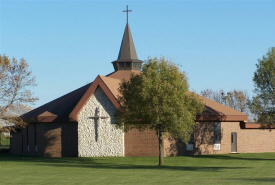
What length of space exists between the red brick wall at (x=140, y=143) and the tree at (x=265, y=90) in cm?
908

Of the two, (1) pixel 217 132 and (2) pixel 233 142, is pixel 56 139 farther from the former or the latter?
(2) pixel 233 142

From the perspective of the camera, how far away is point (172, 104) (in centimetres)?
3650

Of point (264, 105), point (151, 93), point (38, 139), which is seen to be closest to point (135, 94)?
point (151, 93)

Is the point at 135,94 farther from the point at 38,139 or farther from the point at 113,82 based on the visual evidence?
the point at 38,139

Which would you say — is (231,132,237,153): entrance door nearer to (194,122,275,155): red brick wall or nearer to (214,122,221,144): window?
(194,122,275,155): red brick wall

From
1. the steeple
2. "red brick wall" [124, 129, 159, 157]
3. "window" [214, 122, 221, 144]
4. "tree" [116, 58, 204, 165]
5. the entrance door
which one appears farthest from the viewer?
the steeple

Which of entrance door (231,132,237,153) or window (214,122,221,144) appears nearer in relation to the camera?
window (214,122,221,144)

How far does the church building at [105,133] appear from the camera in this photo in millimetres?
46594

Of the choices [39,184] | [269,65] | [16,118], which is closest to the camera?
[39,184]

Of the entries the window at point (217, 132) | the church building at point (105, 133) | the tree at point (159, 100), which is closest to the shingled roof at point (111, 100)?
the church building at point (105, 133)

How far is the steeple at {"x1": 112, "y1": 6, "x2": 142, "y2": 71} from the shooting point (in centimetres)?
5959

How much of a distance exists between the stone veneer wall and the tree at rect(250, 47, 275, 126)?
473 inches

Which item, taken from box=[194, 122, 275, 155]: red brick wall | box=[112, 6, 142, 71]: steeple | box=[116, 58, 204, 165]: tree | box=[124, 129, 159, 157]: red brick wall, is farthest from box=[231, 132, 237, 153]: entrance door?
box=[116, 58, 204, 165]: tree

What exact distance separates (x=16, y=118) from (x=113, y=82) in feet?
31.3
